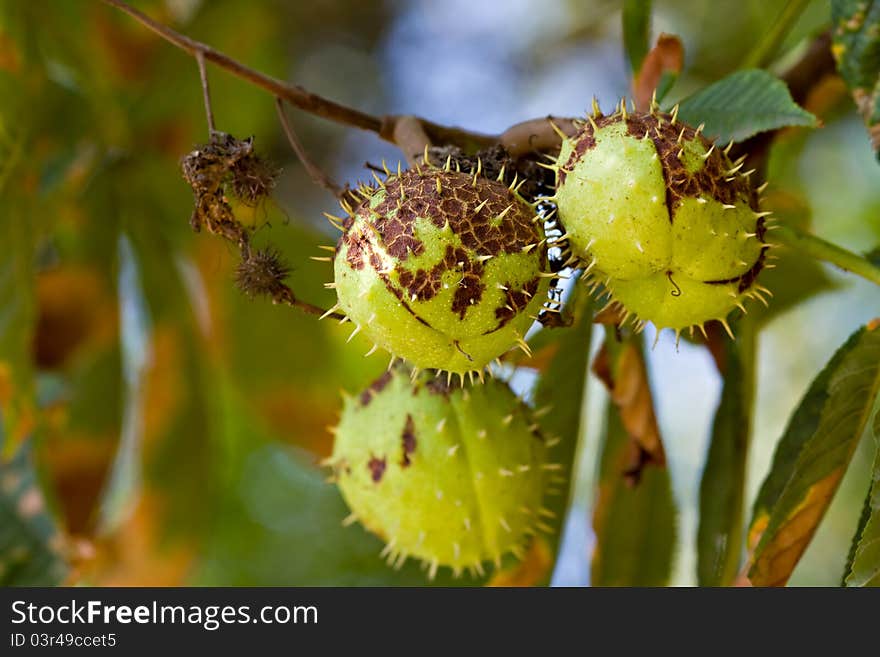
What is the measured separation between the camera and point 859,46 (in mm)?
1558

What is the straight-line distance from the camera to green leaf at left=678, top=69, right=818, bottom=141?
1.37 m

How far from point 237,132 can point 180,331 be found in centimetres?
59

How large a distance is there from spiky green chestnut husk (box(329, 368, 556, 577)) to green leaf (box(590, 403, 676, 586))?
44 centimetres

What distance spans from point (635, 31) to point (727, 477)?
816 mm

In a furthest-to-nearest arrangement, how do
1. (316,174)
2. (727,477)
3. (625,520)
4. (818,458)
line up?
(625,520)
(727,477)
(818,458)
(316,174)

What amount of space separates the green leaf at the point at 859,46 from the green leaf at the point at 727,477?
0.46 meters

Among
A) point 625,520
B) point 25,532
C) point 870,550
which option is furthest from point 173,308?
point 870,550

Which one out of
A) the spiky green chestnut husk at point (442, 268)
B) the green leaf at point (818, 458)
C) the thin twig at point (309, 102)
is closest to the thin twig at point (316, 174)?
the thin twig at point (309, 102)

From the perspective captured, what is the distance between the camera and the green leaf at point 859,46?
5.05 ft

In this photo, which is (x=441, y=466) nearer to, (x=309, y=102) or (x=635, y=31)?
(x=309, y=102)

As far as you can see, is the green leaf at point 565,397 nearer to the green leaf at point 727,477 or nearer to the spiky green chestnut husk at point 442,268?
the green leaf at point 727,477

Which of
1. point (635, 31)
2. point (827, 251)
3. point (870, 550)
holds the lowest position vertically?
point (870, 550)

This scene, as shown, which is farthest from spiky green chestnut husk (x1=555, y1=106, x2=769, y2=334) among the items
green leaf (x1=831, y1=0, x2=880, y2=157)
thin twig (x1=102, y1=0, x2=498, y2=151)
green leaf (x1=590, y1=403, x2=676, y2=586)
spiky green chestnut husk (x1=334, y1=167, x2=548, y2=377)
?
green leaf (x1=590, y1=403, x2=676, y2=586)

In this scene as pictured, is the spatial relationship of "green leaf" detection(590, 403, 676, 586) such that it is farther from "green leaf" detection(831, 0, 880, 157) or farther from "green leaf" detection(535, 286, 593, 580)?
Answer: "green leaf" detection(831, 0, 880, 157)
